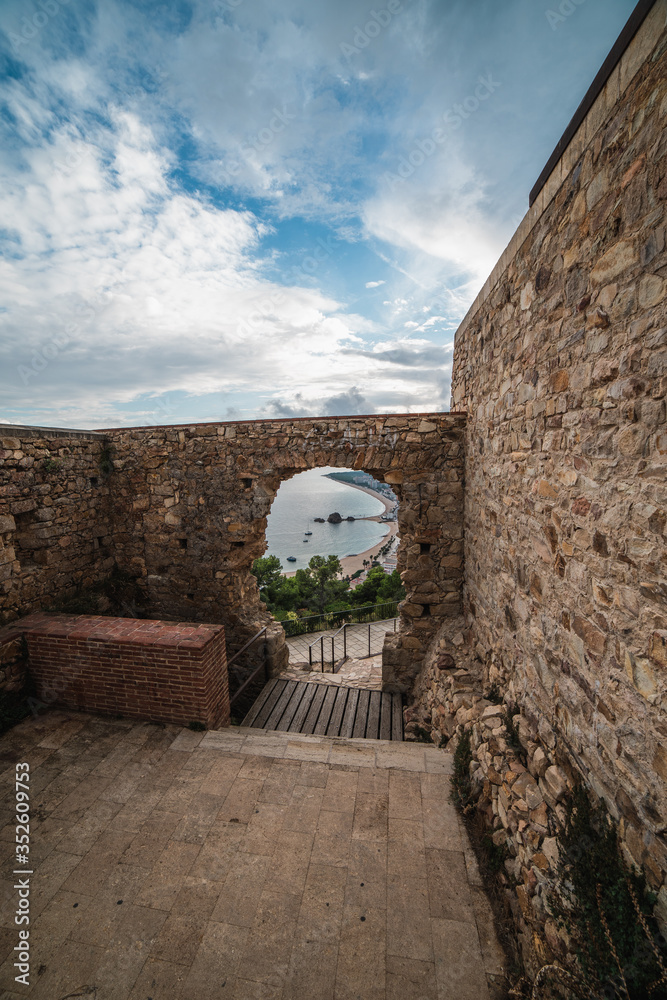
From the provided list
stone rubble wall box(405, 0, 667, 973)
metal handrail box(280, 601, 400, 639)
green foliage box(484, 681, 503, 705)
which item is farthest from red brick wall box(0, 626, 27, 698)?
metal handrail box(280, 601, 400, 639)

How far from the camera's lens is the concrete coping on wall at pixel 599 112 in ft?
5.63

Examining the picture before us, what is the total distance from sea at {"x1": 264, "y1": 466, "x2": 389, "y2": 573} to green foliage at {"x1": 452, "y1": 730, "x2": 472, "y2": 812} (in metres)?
9.89

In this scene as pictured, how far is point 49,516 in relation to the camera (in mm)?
5969

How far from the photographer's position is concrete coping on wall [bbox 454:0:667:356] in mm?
1717

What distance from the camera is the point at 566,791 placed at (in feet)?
8.48

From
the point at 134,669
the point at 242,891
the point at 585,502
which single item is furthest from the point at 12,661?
the point at 585,502

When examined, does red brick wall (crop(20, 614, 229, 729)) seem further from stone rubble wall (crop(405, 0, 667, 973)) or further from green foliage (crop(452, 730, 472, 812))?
stone rubble wall (crop(405, 0, 667, 973))

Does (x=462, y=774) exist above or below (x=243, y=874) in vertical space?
above

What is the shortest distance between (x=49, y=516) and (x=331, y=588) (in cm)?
824

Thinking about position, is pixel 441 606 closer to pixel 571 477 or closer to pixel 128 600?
pixel 571 477

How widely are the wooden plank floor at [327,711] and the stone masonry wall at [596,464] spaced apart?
91.4 inches

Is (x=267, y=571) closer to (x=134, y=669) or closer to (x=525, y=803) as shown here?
(x=134, y=669)

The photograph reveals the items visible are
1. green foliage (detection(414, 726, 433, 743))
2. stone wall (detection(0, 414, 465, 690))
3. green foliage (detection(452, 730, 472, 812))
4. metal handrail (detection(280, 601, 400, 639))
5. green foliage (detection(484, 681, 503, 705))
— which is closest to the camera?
green foliage (detection(452, 730, 472, 812))

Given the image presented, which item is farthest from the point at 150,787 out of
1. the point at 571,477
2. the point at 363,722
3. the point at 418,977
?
the point at 571,477
